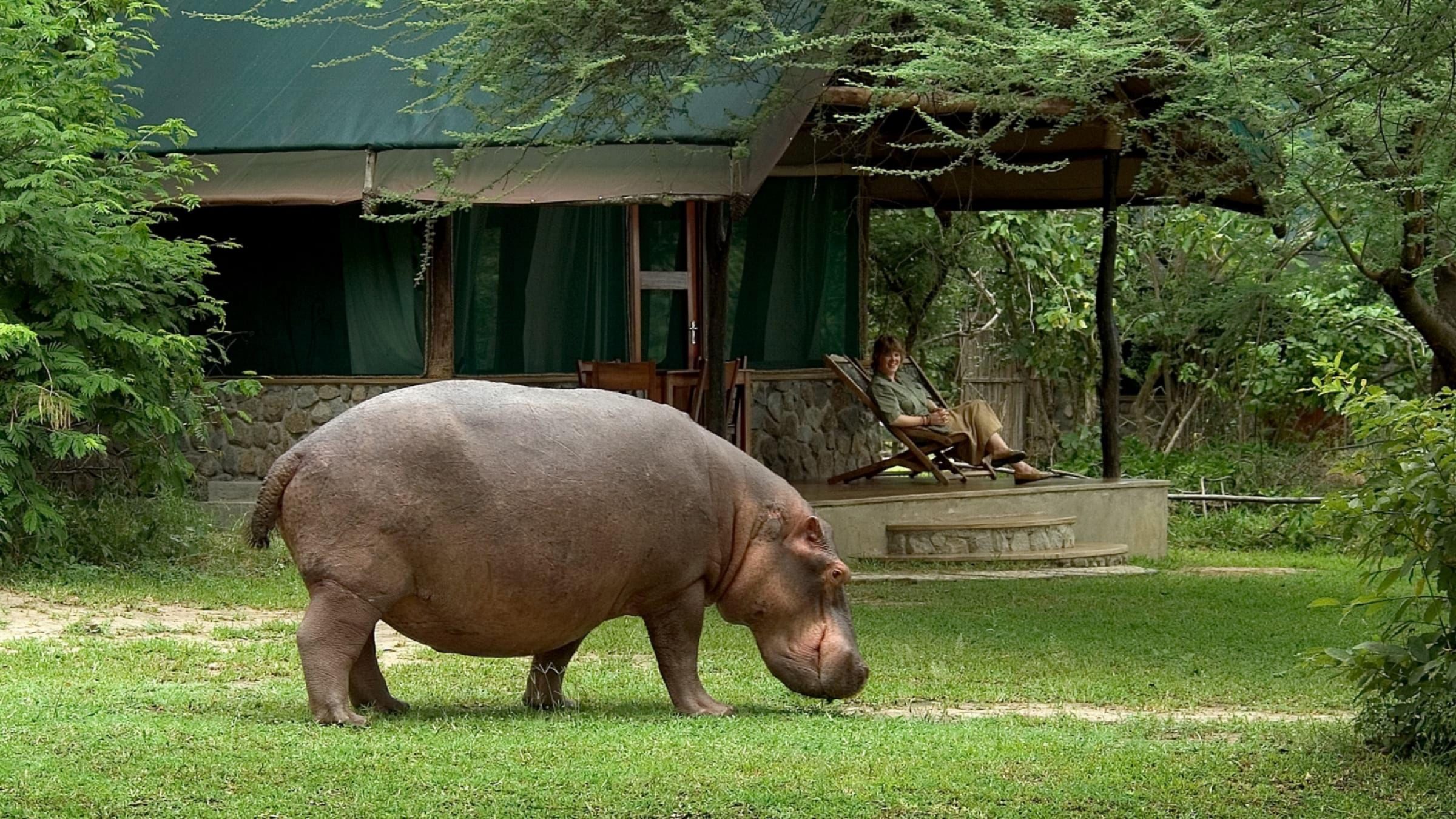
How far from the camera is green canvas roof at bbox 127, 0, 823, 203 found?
41.3ft

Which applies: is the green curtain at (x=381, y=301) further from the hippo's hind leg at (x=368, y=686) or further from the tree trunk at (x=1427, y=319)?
the hippo's hind leg at (x=368, y=686)

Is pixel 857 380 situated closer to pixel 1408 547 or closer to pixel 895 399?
pixel 895 399

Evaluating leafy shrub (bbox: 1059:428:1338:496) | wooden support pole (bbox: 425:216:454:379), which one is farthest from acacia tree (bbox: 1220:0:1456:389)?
wooden support pole (bbox: 425:216:454:379)

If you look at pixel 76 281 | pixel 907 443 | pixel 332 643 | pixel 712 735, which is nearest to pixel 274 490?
pixel 332 643

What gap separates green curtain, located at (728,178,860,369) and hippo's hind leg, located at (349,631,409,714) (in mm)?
9533

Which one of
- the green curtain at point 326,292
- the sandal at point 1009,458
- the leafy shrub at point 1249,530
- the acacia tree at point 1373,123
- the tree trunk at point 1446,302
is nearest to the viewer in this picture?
the acacia tree at point 1373,123

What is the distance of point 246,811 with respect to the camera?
5316mm

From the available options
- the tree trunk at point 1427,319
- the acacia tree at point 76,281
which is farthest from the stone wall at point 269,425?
the tree trunk at point 1427,319

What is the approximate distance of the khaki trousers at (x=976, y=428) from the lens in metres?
16.1

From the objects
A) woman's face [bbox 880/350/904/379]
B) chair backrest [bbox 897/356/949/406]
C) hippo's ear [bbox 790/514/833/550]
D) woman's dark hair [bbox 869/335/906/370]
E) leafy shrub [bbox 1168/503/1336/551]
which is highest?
woman's dark hair [bbox 869/335/906/370]

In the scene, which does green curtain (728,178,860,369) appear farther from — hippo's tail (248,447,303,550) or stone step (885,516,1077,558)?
hippo's tail (248,447,303,550)

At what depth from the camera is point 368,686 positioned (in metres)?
7.02

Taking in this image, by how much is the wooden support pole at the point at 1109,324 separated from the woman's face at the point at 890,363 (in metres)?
1.74

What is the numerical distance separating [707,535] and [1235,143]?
6962 millimetres
